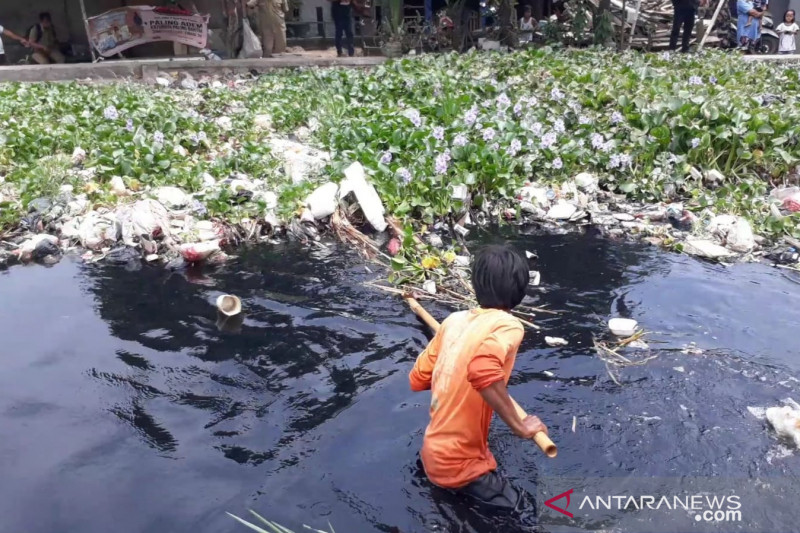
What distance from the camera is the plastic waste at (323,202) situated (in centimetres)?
535

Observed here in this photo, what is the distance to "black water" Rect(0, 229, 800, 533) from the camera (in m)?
2.73

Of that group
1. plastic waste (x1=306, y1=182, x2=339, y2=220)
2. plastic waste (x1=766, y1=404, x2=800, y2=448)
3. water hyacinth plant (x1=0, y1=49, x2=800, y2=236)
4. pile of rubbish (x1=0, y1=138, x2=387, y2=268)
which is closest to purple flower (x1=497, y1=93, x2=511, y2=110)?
water hyacinth plant (x1=0, y1=49, x2=800, y2=236)

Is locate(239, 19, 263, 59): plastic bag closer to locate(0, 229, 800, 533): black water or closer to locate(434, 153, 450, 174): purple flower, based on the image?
locate(434, 153, 450, 174): purple flower

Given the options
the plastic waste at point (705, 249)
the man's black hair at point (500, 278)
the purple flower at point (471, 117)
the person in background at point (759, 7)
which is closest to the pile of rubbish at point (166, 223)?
the purple flower at point (471, 117)

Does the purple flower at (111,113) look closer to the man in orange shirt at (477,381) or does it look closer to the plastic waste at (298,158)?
the plastic waste at (298,158)

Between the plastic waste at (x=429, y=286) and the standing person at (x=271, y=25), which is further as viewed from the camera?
the standing person at (x=271, y=25)

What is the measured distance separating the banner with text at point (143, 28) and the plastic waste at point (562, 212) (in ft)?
29.4

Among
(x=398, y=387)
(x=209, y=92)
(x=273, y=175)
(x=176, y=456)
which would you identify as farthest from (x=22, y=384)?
(x=209, y=92)

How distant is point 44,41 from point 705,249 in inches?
502

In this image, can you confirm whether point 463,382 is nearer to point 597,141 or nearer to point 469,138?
point 469,138

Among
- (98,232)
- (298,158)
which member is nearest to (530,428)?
(98,232)

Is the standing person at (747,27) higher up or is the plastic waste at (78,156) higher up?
the standing person at (747,27)

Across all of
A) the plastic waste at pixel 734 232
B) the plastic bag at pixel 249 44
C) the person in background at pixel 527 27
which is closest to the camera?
the plastic waste at pixel 734 232

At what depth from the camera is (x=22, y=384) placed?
353 cm
